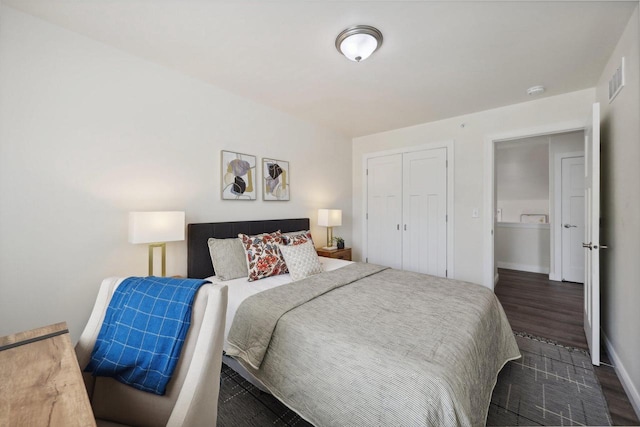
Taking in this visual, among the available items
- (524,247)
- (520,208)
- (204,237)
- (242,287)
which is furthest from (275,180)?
(520,208)

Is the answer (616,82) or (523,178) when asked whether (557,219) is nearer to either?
(523,178)

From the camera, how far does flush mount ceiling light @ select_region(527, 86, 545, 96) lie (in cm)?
272

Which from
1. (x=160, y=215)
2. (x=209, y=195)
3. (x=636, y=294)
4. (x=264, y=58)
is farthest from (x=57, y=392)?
(x=636, y=294)

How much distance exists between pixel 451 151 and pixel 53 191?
13.3 feet

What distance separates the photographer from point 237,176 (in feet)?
9.60

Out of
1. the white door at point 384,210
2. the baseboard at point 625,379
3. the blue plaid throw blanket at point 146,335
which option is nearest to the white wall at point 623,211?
the baseboard at point 625,379

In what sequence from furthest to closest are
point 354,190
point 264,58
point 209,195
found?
point 354,190, point 209,195, point 264,58

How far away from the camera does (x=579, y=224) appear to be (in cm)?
422

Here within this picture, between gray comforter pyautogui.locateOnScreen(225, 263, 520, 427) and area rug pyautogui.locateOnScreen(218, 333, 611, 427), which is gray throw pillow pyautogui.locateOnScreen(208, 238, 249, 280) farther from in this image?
area rug pyautogui.locateOnScreen(218, 333, 611, 427)

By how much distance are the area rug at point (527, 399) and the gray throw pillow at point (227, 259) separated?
748mm

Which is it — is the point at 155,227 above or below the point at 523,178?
below

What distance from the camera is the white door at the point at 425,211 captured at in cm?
372

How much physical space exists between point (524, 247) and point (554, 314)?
2.51 meters

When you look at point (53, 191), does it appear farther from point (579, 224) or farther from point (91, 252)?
point (579, 224)
